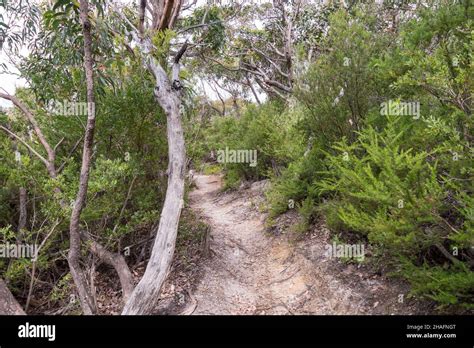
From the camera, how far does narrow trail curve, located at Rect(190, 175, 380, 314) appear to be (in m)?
4.39

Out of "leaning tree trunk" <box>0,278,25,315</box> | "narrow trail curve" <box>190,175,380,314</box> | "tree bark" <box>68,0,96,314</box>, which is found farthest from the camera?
"narrow trail curve" <box>190,175,380,314</box>

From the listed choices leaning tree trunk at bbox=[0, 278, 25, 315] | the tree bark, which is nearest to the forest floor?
the tree bark

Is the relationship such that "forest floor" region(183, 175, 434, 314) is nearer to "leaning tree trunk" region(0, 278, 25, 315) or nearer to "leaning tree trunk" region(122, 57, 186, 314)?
"leaning tree trunk" region(122, 57, 186, 314)

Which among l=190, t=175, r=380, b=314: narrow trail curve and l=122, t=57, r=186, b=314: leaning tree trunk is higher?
l=122, t=57, r=186, b=314: leaning tree trunk

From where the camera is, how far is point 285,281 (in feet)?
17.3

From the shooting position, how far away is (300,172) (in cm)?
693

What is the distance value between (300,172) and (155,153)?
3089mm

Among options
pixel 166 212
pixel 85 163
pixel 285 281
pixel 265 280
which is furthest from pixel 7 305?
pixel 285 281

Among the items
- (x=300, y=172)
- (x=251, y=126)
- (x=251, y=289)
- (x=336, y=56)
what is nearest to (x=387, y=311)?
(x=251, y=289)

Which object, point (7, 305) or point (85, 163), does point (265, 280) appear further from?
point (7, 305)

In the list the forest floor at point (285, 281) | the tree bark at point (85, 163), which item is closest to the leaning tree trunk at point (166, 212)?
the tree bark at point (85, 163)

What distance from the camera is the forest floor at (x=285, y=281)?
13.1 feet

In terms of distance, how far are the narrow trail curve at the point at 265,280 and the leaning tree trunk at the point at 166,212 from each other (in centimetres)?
89
